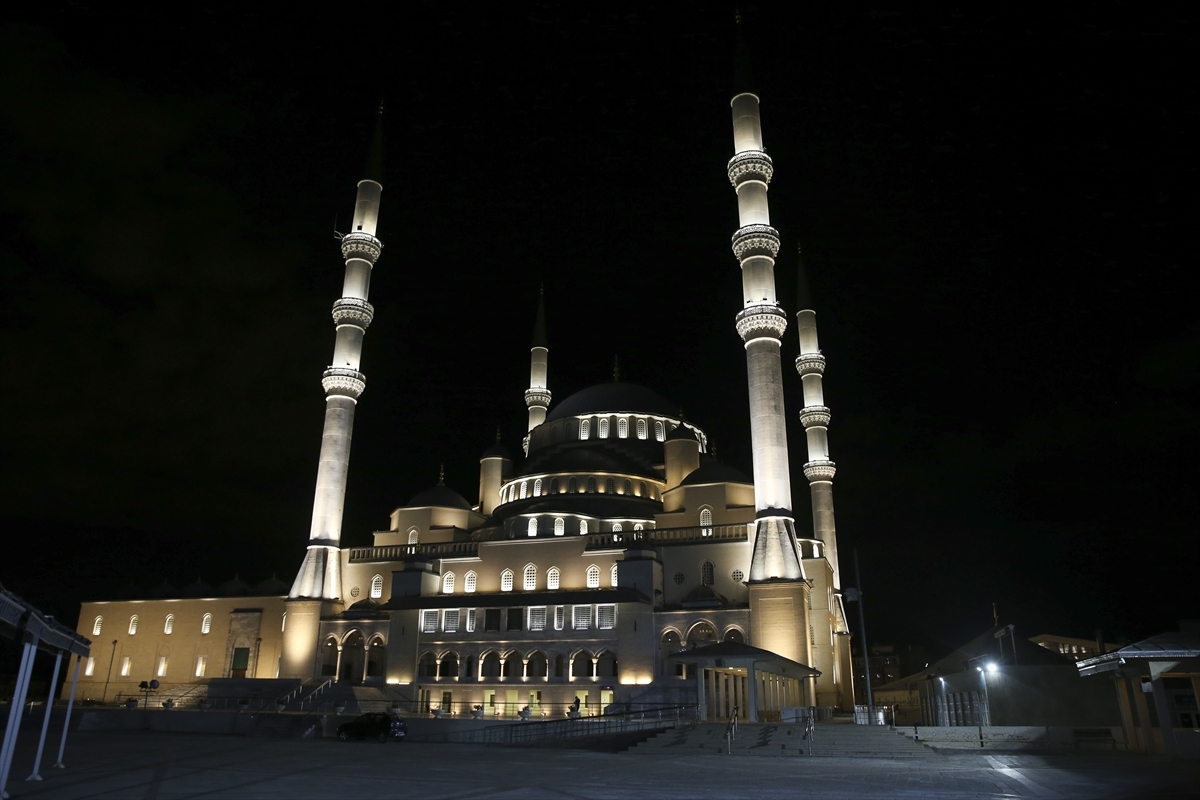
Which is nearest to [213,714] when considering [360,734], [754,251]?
[360,734]

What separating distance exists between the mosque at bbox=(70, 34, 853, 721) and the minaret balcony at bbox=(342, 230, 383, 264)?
0.08 meters

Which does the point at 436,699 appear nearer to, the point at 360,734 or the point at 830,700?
the point at 360,734

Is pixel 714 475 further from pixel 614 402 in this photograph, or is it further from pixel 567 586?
pixel 614 402

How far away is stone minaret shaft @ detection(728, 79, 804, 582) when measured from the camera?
110 feet

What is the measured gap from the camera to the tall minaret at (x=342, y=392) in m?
40.1

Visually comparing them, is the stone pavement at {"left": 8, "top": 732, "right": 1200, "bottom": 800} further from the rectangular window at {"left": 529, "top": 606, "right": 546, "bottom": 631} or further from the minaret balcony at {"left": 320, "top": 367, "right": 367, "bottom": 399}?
the minaret balcony at {"left": 320, "top": 367, "right": 367, "bottom": 399}

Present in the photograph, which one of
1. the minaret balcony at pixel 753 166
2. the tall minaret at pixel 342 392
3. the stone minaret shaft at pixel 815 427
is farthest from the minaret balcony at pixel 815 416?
the tall minaret at pixel 342 392

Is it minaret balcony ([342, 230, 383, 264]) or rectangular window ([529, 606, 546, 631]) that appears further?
minaret balcony ([342, 230, 383, 264])

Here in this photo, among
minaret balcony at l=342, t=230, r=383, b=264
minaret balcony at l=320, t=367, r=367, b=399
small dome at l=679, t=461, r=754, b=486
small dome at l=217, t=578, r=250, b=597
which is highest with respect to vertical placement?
minaret balcony at l=342, t=230, r=383, b=264

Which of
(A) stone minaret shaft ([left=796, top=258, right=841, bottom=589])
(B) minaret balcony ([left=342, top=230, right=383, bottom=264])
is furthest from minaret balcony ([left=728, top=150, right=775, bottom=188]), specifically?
(B) minaret balcony ([left=342, top=230, right=383, bottom=264])

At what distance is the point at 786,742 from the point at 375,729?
11.5 metres

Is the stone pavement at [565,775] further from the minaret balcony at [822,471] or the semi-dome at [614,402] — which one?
the semi-dome at [614,402]

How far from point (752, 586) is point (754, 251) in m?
15.1

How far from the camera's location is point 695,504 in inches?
1590
